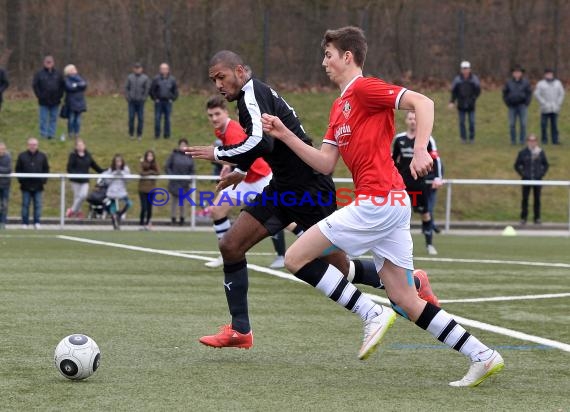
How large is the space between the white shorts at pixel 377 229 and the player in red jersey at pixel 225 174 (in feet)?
17.1

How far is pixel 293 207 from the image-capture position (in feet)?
28.3

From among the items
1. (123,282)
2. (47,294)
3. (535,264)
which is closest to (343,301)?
(47,294)

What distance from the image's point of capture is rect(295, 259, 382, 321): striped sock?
763 centimetres

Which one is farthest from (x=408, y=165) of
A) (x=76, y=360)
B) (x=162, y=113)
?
(x=162, y=113)

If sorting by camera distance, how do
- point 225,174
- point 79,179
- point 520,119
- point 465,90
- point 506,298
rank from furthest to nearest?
point 520,119 → point 465,90 → point 79,179 → point 225,174 → point 506,298

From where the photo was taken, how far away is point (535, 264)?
1582 centimetres

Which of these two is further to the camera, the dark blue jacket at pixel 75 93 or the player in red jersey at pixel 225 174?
the dark blue jacket at pixel 75 93

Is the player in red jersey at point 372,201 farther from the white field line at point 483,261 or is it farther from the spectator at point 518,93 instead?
the spectator at point 518,93

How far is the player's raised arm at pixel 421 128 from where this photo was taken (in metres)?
6.90

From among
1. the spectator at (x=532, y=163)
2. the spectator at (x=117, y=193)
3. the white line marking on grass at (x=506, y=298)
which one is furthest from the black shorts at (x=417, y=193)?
the spectator at (x=532, y=163)

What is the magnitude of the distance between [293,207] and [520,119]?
884 inches

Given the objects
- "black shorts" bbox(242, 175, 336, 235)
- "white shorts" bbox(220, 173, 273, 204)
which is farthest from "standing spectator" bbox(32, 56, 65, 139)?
"black shorts" bbox(242, 175, 336, 235)

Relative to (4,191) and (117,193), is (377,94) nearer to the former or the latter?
(4,191)

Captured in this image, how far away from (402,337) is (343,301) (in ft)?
5.51
